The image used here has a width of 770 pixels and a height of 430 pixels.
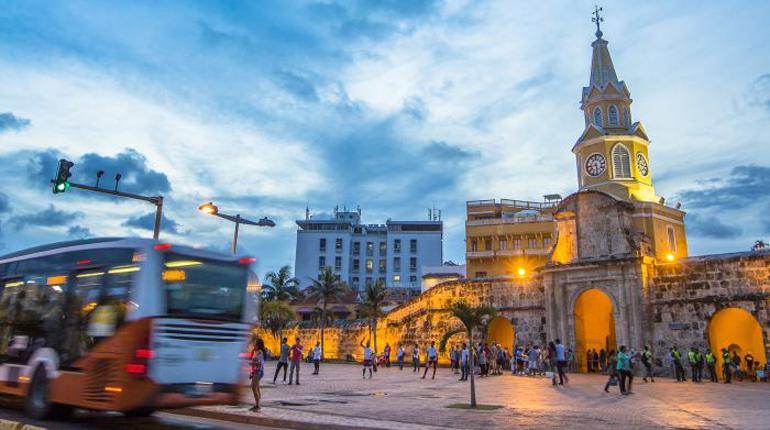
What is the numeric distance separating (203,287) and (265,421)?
3.09m

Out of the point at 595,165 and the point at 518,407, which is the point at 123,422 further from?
the point at 595,165

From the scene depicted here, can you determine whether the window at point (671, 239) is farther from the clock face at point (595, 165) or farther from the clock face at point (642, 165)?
the clock face at point (595, 165)

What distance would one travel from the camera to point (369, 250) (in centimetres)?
9312

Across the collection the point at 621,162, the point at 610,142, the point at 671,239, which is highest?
the point at 610,142

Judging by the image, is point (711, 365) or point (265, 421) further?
point (711, 365)

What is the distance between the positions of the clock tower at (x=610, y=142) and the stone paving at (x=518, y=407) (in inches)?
820

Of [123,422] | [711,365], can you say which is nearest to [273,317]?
[711,365]

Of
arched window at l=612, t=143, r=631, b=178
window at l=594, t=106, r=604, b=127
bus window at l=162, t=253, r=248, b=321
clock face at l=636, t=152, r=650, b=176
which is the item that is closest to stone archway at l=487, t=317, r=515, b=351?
arched window at l=612, t=143, r=631, b=178

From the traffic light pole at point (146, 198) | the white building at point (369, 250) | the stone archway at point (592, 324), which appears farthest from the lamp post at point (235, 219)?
the white building at point (369, 250)

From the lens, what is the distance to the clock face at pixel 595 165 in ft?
127

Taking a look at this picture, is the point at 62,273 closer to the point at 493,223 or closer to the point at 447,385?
the point at 447,385

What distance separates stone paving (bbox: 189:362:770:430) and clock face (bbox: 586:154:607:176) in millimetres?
21382

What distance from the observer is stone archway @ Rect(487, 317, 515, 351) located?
34812mm

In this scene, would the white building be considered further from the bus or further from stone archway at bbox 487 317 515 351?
the bus
